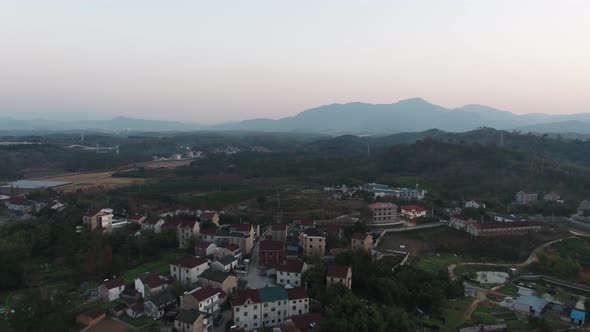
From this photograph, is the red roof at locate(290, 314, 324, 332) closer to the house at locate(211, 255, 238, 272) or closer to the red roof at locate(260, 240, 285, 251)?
the house at locate(211, 255, 238, 272)

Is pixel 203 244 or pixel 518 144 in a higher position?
pixel 518 144

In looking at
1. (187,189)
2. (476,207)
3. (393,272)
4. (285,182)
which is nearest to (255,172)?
(285,182)

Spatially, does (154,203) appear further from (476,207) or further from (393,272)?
(476,207)

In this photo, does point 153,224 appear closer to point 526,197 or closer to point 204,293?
point 204,293

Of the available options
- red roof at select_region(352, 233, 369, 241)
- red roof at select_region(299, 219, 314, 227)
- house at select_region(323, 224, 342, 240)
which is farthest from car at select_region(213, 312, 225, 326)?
red roof at select_region(299, 219, 314, 227)

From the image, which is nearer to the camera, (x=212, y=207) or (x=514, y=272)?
(x=514, y=272)

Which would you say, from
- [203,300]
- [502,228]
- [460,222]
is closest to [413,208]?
[460,222]
